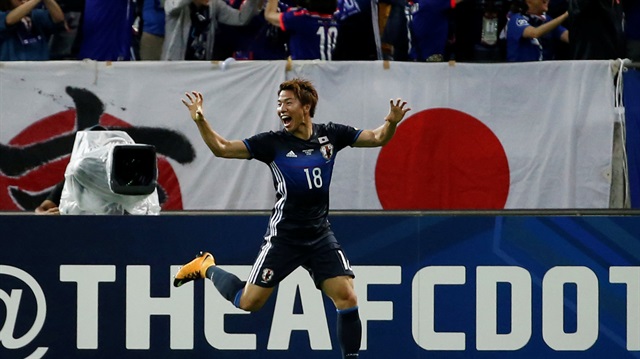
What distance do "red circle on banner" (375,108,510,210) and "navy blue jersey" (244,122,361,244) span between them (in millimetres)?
1987

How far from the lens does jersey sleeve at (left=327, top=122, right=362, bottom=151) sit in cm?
845

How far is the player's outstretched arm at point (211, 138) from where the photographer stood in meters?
7.94

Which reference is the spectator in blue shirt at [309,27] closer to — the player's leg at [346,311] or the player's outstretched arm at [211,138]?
→ the player's outstretched arm at [211,138]

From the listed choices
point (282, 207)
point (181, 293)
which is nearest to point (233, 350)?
point (181, 293)

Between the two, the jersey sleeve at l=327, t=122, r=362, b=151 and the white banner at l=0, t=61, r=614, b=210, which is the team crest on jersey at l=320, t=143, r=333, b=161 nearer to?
the jersey sleeve at l=327, t=122, r=362, b=151

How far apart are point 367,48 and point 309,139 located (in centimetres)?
274

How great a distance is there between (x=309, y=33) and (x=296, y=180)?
2607 mm

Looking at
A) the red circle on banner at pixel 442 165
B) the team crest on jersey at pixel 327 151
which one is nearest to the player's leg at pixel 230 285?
the team crest on jersey at pixel 327 151

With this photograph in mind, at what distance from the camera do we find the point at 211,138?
804cm

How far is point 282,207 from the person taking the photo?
827 centimetres

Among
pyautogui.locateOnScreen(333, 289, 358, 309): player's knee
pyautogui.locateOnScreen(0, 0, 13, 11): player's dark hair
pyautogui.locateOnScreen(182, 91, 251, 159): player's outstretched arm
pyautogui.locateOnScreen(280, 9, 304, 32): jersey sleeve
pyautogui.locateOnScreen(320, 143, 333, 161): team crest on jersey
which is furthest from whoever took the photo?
pyautogui.locateOnScreen(0, 0, 13, 11): player's dark hair

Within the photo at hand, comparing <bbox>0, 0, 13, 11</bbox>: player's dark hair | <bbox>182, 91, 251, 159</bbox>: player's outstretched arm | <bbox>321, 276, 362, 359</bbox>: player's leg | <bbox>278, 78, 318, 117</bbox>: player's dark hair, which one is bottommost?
<bbox>321, 276, 362, 359</bbox>: player's leg

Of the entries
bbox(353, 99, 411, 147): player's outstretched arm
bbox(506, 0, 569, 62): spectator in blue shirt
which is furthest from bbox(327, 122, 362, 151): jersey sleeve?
bbox(506, 0, 569, 62): spectator in blue shirt

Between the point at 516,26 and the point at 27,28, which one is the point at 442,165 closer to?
the point at 516,26
